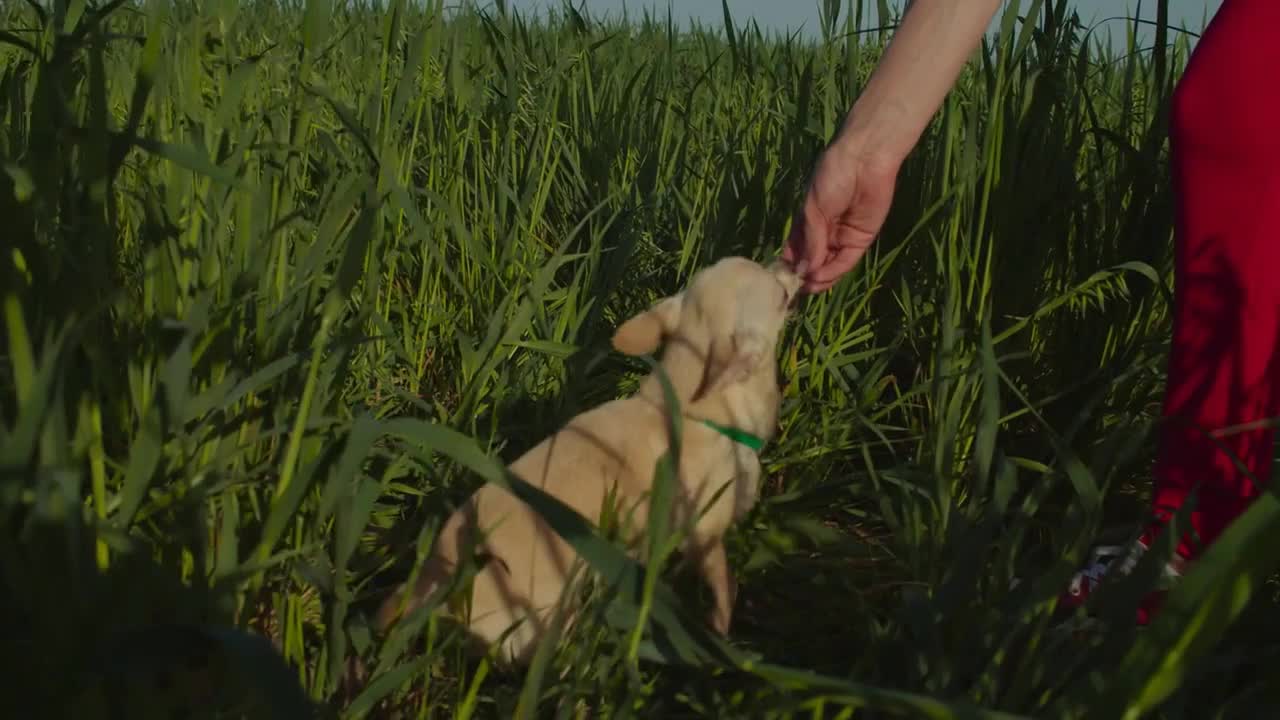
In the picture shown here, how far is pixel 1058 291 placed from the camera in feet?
8.65

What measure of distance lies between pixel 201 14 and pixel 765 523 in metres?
1.36

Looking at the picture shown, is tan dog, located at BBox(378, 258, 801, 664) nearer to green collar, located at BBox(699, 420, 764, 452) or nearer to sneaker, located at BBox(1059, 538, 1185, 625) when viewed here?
green collar, located at BBox(699, 420, 764, 452)

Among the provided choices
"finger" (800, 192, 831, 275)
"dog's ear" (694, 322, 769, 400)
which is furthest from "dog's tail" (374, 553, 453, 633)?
"finger" (800, 192, 831, 275)

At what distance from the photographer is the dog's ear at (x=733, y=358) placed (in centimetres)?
202

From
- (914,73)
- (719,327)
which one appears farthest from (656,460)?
(914,73)

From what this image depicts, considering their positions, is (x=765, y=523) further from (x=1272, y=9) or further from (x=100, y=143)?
(x=100, y=143)

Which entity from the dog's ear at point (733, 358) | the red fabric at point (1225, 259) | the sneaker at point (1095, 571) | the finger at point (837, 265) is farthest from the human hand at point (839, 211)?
the sneaker at point (1095, 571)

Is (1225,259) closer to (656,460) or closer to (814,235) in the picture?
(814,235)

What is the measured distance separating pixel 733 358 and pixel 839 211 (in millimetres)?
343

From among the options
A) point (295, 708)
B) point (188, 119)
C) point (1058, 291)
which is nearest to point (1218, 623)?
point (295, 708)

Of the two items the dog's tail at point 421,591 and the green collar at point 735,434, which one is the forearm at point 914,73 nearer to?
the green collar at point 735,434

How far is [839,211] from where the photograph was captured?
2086 mm

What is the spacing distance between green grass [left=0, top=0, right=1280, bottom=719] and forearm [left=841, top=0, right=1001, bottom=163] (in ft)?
1.06

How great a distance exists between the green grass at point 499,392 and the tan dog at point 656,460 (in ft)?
0.30
